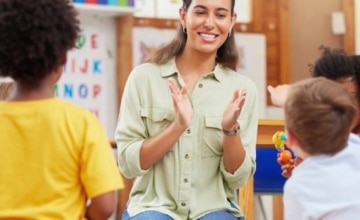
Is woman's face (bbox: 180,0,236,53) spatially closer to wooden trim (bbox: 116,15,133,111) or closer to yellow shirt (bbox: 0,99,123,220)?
yellow shirt (bbox: 0,99,123,220)

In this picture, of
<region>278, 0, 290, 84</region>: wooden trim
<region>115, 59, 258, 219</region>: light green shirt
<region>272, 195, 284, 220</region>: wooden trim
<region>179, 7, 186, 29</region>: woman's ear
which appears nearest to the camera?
<region>115, 59, 258, 219</region>: light green shirt

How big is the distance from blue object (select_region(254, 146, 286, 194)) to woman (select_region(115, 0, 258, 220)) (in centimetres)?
112

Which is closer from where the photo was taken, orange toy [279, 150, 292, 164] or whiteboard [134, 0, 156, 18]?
orange toy [279, 150, 292, 164]

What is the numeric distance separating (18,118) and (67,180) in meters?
0.15

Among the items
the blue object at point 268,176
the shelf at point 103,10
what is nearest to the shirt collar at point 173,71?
the blue object at point 268,176

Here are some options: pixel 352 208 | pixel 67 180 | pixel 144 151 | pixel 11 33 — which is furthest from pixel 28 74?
pixel 352 208

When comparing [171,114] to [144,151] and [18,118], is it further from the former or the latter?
[18,118]

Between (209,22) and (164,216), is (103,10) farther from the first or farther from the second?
(164,216)

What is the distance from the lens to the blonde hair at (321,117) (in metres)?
1.55

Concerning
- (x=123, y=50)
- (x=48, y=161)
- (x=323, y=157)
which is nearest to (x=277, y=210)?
(x=123, y=50)

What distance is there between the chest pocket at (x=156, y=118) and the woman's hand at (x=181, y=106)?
0.12 metres

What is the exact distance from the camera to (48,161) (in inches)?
56.0

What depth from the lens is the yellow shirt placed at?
1419 millimetres

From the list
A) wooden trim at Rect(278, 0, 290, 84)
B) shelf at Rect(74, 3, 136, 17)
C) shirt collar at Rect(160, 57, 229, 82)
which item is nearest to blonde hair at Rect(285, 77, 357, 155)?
shirt collar at Rect(160, 57, 229, 82)
